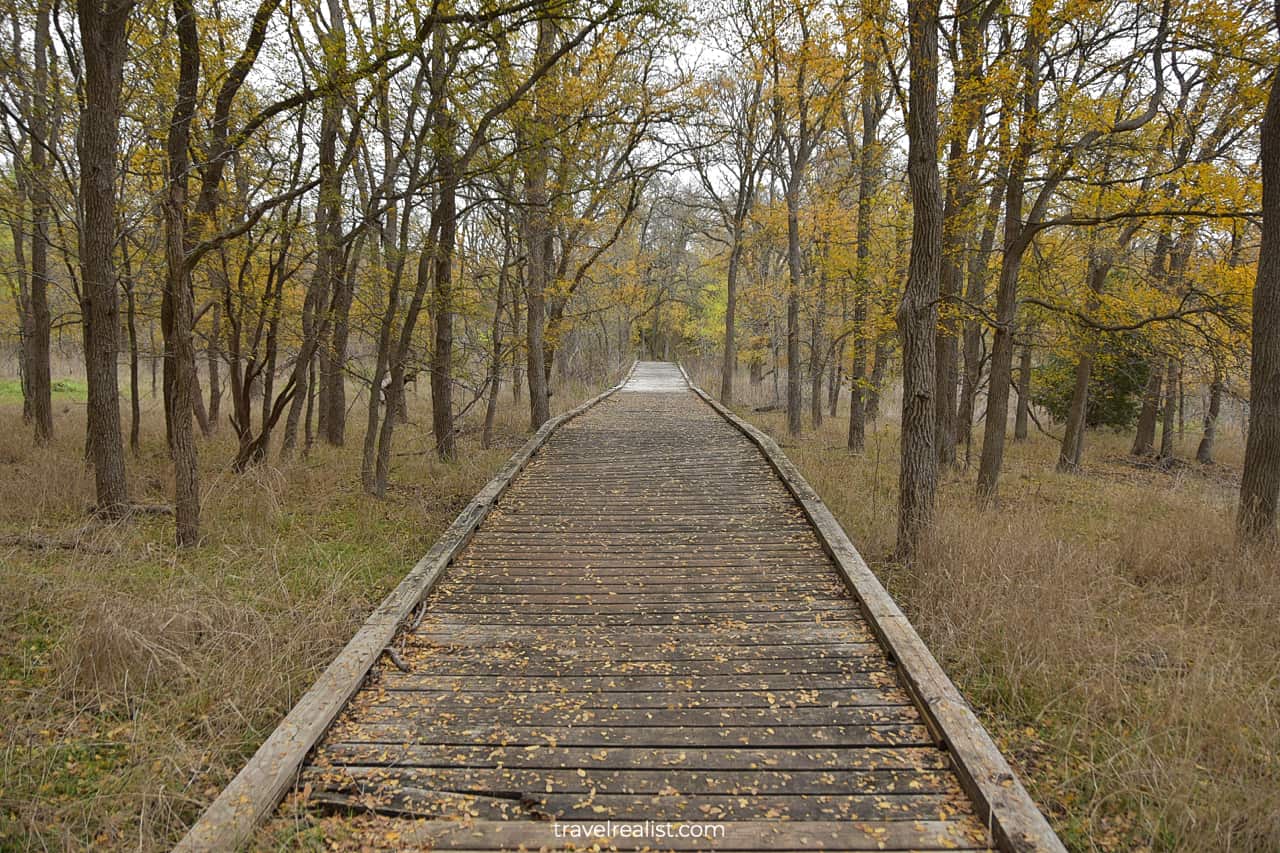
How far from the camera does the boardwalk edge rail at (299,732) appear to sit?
237cm

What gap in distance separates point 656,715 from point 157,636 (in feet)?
9.89

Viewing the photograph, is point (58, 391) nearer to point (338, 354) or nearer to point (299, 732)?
point (338, 354)

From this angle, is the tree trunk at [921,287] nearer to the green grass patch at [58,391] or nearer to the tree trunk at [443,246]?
the tree trunk at [443,246]

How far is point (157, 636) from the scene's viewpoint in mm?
3809

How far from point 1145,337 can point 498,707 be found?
9169 millimetres

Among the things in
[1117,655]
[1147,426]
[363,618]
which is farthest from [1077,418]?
[363,618]

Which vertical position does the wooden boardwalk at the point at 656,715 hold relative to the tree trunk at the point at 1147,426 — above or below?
below

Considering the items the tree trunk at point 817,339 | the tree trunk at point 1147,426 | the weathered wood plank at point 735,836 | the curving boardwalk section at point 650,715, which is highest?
the tree trunk at point 817,339

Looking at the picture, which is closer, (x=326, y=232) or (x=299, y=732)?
(x=299, y=732)

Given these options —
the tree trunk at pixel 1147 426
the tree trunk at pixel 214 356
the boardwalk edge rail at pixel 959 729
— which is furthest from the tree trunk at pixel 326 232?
the tree trunk at pixel 1147 426

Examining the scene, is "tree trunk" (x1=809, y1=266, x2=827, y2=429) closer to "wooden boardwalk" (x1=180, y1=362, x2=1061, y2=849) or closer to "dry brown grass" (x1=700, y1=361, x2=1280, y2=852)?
"dry brown grass" (x1=700, y1=361, x2=1280, y2=852)

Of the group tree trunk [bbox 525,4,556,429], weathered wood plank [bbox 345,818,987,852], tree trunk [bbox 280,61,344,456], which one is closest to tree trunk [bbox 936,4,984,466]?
weathered wood plank [bbox 345,818,987,852]

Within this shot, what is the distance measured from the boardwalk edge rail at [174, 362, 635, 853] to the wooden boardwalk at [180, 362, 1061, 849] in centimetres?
10

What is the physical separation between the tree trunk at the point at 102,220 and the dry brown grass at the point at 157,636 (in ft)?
2.34
